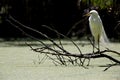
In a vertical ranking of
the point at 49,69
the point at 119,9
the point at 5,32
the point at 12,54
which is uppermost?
the point at 119,9

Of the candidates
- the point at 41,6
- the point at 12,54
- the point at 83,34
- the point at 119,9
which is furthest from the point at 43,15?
the point at 119,9

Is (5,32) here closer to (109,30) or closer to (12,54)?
(109,30)

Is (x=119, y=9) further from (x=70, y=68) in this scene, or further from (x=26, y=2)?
(x=26, y=2)

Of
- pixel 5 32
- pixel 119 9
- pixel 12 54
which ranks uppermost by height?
pixel 119 9

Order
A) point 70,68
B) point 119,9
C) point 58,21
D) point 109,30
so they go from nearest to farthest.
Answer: point 70,68 < point 119,9 < point 109,30 < point 58,21

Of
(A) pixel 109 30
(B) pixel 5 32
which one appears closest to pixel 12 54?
(A) pixel 109 30

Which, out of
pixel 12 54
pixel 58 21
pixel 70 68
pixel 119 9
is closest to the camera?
pixel 70 68

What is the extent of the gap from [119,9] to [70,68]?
1055 mm

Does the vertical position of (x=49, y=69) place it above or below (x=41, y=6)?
above

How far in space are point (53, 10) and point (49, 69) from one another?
30.7ft

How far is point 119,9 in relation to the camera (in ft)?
22.4

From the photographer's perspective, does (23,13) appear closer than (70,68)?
No

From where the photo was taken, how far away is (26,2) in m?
15.6

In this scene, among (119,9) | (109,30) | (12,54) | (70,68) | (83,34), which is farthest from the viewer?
(83,34)
